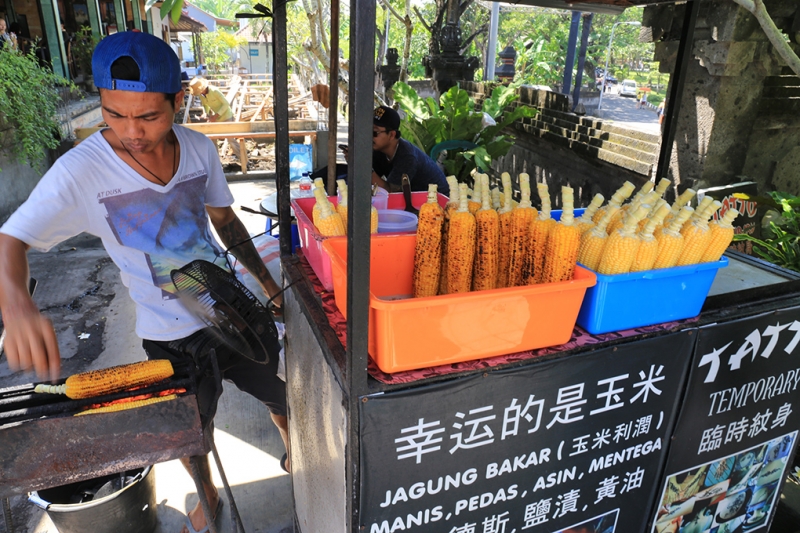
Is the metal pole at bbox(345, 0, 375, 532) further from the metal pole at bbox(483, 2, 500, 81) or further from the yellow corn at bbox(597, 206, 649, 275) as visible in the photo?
the metal pole at bbox(483, 2, 500, 81)

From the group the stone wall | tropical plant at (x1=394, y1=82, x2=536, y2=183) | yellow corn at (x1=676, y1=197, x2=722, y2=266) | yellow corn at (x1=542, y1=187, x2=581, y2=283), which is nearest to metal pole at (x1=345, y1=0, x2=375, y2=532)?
yellow corn at (x1=542, y1=187, x2=581, y2=283)

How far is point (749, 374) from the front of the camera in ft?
6.84

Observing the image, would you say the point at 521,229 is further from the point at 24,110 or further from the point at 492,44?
the point at 492,44

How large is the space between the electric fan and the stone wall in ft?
12.9

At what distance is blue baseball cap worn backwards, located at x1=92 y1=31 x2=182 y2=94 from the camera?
194 centimetres

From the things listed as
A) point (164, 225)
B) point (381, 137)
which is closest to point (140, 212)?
point (164, 225)

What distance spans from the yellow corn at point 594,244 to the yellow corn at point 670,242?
0.17 meters

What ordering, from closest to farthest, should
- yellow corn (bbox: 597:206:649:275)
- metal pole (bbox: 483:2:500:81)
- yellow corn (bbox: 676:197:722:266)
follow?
yellow corn (bbox: 597:206:649:275)
yellow corn (bbox: 676:197:722:266)
metal pole (bbox: 483:2:500:81)

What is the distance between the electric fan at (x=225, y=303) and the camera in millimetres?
1808

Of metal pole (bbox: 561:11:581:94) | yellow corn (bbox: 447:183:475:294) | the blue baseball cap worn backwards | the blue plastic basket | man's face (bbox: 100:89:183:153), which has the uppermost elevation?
metal pole (bbox: 561:11:581:94)

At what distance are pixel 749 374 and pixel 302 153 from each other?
735 cm

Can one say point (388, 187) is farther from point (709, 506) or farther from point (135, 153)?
point (709, 506)

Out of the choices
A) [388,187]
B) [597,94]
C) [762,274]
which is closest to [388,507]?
[762,274]

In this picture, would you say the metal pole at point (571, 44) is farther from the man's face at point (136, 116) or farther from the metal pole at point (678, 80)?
the man's face at point (136, 116)
